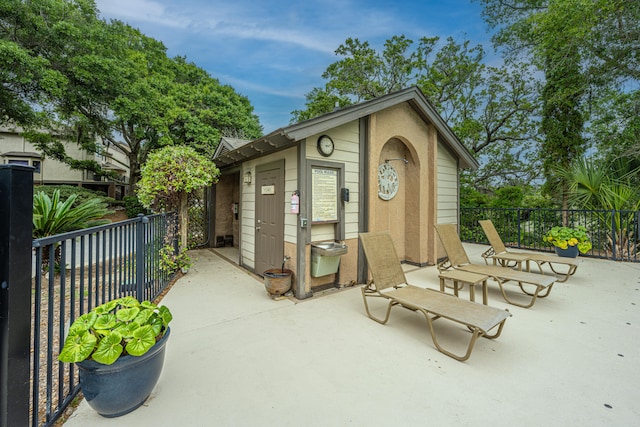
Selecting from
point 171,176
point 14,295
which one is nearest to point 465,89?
point 171,176

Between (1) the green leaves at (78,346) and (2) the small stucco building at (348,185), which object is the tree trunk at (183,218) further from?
(1) the green leaves at (78,346)

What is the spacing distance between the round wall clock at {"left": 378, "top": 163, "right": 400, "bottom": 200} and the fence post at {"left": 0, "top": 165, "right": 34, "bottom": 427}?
518 cm

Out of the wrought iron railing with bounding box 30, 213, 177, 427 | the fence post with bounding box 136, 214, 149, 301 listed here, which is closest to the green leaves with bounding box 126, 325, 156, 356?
the wrought iron railing with bounding box 30, 213, 177, 427

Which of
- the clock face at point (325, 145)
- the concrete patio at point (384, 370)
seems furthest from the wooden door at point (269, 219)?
the concrete patio at point (384, 370)

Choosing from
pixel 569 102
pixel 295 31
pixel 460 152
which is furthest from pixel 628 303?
pixel 295 31

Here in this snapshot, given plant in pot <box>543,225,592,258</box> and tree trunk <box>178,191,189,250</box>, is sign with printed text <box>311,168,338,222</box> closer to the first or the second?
tree trunk <box>178,191,189,250</box>

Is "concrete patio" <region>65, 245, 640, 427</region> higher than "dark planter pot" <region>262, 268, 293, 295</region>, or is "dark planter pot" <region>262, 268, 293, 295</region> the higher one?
"dark planter pot" <region>262, 268, 293, 295</region>

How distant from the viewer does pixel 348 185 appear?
4797mm

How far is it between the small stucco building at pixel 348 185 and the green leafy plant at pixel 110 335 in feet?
8.21

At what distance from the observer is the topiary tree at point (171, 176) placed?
5117mm

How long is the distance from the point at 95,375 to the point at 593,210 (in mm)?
9752

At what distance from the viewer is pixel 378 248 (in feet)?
12.3

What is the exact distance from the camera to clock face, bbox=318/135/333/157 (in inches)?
172

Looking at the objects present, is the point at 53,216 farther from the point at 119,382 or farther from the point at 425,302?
the point at 425,302
